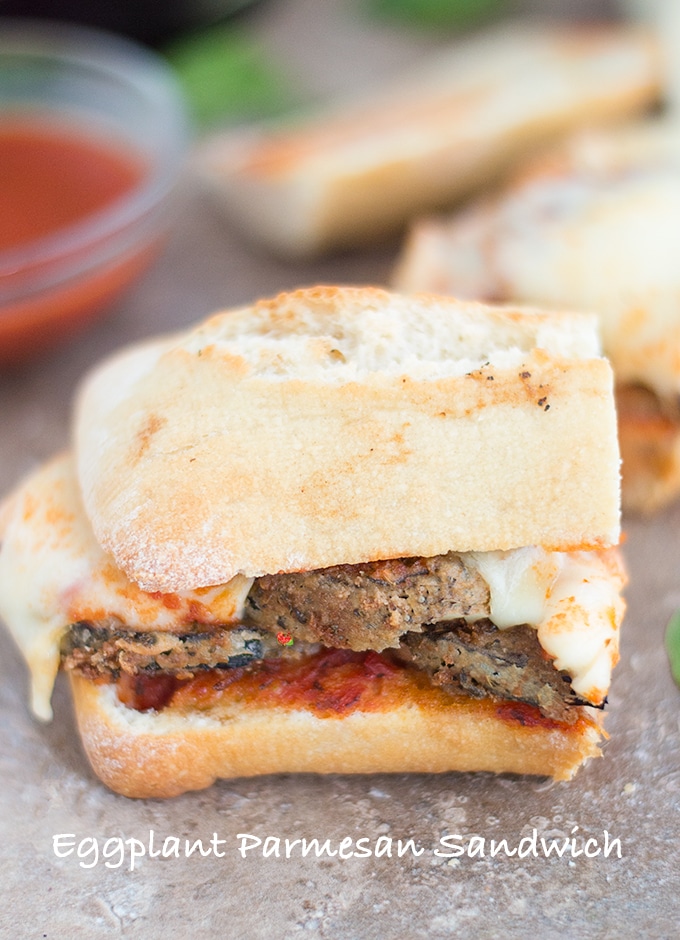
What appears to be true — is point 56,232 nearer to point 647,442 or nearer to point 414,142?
point 414,142

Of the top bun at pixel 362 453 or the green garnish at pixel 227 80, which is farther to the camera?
the green garnish at pixel 227 80

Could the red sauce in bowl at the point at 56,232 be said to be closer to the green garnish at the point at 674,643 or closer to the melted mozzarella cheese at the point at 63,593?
the melted mozzarella cheese at the point at 63,593

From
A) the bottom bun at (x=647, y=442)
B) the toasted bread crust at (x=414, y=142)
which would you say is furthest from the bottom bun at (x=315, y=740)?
the toasted bread crust at (x=414, y=142)

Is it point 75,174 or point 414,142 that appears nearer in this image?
point 75,174

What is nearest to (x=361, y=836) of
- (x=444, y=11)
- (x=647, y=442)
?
(x=647, y=442)

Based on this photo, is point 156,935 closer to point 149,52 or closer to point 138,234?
point 138,234
